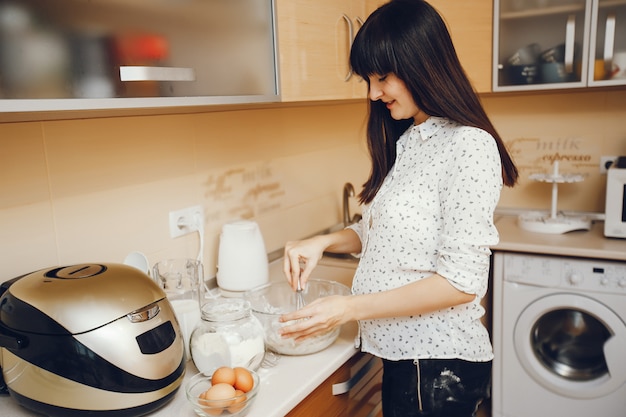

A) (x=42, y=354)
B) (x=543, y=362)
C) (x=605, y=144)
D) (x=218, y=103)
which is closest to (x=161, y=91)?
(x=218, y=103)

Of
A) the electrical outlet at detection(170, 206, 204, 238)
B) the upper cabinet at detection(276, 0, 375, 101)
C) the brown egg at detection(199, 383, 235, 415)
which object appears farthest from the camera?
the electrical outlet at detection(170, 206, 204, 238)

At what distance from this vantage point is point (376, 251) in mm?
1307

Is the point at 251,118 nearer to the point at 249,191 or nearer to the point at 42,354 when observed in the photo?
the point at 249,191

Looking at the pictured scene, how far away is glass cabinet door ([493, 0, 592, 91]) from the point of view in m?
2.18

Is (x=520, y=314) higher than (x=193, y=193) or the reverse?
the reverse

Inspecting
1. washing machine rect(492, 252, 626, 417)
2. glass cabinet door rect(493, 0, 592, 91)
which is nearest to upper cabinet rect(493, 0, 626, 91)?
glass cabinet door rect(493, 0, 592, 91)

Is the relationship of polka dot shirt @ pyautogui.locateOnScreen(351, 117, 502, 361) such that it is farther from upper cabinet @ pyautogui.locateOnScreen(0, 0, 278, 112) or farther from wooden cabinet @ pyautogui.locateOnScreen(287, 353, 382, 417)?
upper cabinet @ pyautogui.locateOnScreen(0, 0, 278, 112)

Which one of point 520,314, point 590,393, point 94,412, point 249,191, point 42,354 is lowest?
point 590,393

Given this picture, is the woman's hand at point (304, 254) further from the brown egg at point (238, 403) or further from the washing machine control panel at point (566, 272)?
the washing machine control panel at point (566, 272)

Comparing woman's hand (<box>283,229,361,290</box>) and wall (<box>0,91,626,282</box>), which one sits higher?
wall (<box>0,91,626,282</box>)

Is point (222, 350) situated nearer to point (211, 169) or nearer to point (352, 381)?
point (352, 381)

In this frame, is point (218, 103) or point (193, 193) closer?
point (218, 103)

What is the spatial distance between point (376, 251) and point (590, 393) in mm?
1402

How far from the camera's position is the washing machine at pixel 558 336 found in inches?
82.5
